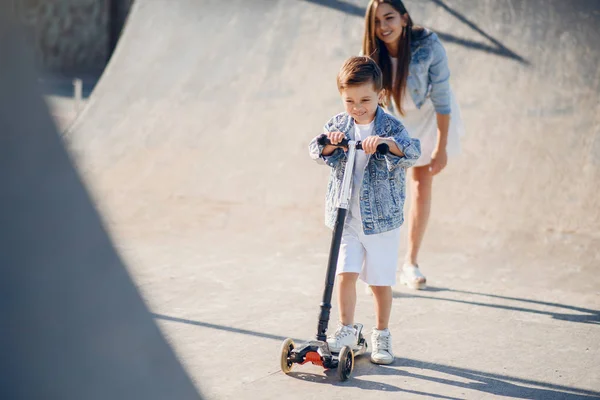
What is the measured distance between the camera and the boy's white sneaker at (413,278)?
502cm

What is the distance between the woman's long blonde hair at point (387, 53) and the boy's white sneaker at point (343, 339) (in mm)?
1534

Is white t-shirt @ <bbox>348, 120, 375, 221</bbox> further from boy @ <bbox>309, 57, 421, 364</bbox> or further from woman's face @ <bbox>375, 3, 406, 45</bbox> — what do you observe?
woman's face @ <bbox>375, 3, 406, 45</bbox>

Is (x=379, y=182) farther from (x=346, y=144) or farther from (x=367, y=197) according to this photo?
(x=346, y=144)

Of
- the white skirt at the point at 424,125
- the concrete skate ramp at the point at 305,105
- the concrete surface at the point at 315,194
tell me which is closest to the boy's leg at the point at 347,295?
the concrete surface at the point at 315,194

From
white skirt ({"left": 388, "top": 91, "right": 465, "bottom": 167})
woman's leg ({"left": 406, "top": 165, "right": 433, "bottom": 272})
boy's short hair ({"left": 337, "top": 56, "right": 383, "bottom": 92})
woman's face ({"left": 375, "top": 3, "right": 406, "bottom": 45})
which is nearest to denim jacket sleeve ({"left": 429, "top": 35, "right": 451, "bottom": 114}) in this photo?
white skirt ({"left": 388, "top": 91, "right": 465, "bottom": 167})

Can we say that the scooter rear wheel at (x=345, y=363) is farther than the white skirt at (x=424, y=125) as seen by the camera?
No

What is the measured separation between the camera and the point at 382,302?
3.85m

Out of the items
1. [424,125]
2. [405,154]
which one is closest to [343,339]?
[405,154]

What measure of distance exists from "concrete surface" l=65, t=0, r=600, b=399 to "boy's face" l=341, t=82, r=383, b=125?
112cm

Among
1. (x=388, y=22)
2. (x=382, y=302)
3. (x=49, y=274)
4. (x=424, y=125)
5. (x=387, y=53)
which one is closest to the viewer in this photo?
(x=49, y=274)

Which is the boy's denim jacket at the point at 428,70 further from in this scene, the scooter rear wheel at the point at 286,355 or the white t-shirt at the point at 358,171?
the scooter rear wheel at the point at 286,355

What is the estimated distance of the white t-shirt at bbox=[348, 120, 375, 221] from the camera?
12.4ft

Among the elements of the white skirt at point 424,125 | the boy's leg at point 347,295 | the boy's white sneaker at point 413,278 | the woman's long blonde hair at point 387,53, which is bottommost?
the boy's white sneaker at point 413,278

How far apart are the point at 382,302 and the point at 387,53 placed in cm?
159
